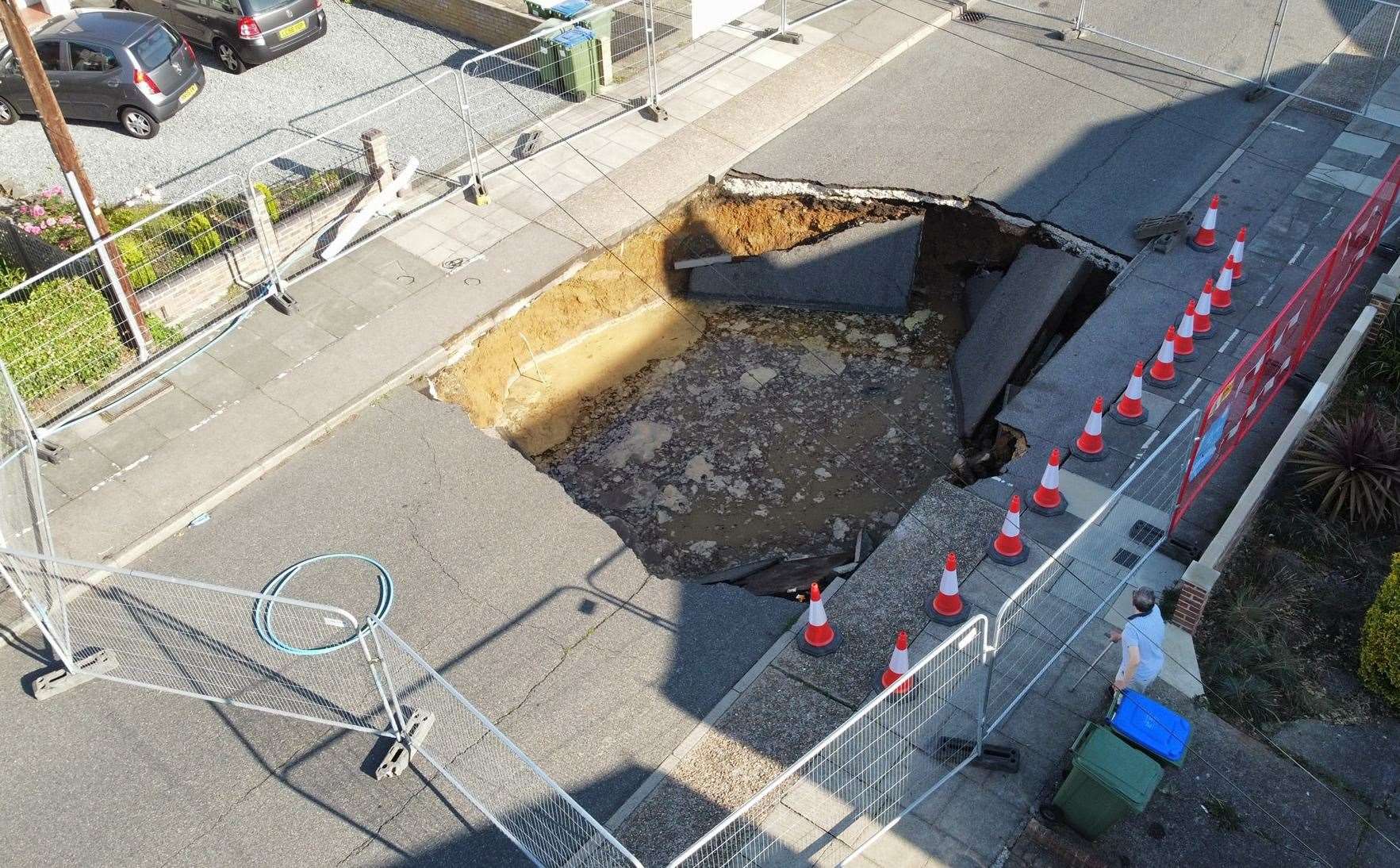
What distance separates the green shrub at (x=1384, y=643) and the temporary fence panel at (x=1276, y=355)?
148 cm

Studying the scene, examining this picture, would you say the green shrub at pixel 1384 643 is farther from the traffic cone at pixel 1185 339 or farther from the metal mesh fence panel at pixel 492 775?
the metal mesh fence panel at pixel 492 775

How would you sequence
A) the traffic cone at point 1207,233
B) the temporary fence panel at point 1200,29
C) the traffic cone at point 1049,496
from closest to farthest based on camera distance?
1. the traffic cone at point 1049,496
2. the traffic cone at point 1207,233
3. the temporary fence panel at point 1200,29

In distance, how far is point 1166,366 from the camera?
10.4 m

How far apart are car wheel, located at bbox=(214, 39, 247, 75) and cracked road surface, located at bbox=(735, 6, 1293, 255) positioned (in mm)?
8066

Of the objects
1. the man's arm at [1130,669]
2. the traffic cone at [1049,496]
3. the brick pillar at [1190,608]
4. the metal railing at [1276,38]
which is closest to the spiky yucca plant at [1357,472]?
the brick pillar at [1190,608]

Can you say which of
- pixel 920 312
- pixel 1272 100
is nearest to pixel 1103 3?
pixel 1272 100

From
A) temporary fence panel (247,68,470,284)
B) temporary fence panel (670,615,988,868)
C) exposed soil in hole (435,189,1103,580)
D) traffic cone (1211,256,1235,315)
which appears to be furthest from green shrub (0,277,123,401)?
traffic cone (1211,256,1235,315)

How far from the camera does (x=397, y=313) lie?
456 inches

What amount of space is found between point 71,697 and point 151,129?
9360mm

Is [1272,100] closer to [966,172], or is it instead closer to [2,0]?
[966,172]

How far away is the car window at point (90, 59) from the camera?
1449 centimetres

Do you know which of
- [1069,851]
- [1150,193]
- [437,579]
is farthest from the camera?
[1150,193]

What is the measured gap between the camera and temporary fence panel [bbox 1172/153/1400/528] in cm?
838

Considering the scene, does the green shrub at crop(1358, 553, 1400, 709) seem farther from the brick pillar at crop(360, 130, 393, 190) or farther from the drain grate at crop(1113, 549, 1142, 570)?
the brick pillar at crop(360, 130, 393, 190)
